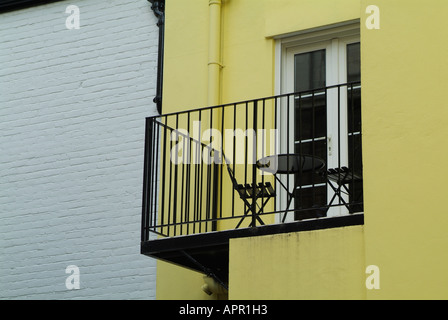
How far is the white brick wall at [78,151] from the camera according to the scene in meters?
11.7

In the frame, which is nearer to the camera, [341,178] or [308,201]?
[341,178]

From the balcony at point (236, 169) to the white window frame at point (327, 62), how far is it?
0.02 m

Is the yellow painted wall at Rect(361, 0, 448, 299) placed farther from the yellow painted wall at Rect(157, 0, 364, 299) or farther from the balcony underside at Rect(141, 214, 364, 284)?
the yellow painted wall at Rect(157, 0, 364, 299)

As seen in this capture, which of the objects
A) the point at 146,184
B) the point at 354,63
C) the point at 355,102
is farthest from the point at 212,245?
the point at 354,63

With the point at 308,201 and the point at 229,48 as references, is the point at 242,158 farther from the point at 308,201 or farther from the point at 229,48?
the point at 229,48

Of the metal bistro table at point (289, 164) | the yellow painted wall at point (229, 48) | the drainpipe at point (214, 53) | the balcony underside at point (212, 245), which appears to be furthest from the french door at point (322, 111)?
the balcony underside at point (212, 245)

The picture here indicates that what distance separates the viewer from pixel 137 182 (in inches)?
464

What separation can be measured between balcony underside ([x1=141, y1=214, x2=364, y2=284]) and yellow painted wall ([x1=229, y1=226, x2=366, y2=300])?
108mm

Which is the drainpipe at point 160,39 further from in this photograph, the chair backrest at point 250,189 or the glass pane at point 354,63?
the glass pane at point 354,63

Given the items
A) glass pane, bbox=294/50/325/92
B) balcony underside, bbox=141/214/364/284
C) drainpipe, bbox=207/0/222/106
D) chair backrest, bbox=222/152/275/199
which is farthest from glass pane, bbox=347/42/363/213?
balcony underside, bbox=141/214/364/284

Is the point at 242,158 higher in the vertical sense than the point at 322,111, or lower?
lower

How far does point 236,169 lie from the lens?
1104cm

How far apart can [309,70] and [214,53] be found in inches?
42.3

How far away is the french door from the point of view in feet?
35.0
